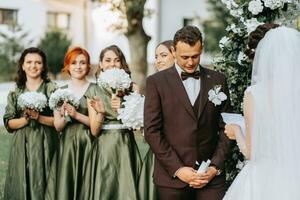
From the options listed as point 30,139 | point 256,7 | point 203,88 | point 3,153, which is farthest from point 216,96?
point 3,153

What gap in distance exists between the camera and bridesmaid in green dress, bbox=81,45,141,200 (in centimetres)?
662

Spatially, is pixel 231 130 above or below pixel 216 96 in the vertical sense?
below

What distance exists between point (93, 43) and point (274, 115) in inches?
1424

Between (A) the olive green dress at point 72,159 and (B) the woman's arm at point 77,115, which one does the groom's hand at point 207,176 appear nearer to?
(B) the woman's arm at point 77,115

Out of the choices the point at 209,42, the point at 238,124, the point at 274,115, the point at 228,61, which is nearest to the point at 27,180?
the point at 228,61

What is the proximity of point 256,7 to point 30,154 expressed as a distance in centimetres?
295

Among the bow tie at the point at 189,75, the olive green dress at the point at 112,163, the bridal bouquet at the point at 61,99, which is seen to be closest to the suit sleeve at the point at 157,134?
the bow tie at the point at 189,75

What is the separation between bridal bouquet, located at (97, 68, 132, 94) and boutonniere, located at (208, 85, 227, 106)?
4.45ft

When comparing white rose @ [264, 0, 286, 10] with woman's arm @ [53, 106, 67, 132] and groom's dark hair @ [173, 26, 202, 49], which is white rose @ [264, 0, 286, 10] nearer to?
groom's dark hair @ [173, 26, 202, 49]

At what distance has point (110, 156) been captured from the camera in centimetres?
671

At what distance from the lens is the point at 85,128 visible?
7.09m

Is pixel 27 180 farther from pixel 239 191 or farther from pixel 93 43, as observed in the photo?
pixel 93 43

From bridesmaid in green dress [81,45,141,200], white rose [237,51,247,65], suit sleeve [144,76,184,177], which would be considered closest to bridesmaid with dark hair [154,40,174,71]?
bridesmaid in green dress [81,45,141,200]

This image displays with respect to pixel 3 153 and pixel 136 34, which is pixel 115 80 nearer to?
pixel 3 153
